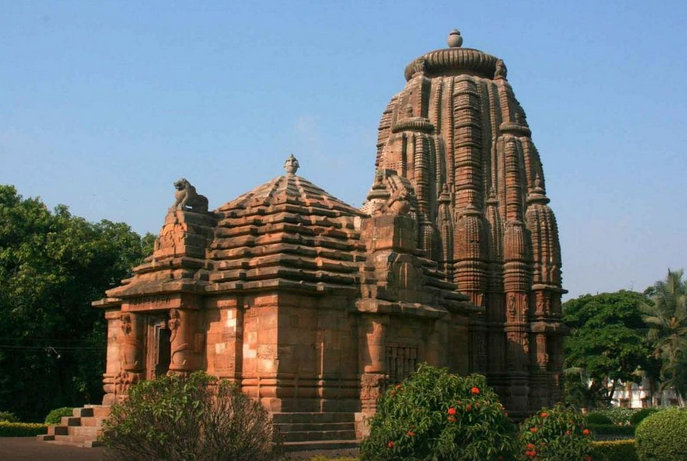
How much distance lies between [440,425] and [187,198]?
32.4ft

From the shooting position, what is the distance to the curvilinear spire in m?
30.4

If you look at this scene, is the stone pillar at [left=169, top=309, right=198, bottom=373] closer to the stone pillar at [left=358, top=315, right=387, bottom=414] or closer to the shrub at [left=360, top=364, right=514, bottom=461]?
the stone pillar at [left=358, top=315, right=387, bottom=414]

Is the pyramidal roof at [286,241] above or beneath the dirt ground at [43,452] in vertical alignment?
above

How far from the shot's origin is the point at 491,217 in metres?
31.8

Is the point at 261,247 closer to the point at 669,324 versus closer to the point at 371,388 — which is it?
the point at 371,388

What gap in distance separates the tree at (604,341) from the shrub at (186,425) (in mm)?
44139

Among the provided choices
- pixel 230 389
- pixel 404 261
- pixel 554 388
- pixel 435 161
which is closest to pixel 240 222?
pixel 404 261

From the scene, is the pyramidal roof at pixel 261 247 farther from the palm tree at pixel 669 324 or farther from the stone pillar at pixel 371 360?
the palm tree at pixel 669 324

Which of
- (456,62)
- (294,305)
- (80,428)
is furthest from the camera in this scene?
(456,62)

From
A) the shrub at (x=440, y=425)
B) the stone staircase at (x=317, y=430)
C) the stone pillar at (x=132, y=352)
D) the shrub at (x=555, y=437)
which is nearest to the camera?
the shrub at (x=440, y=425)

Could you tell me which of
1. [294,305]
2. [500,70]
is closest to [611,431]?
[500,70]

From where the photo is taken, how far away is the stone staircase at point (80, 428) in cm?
1841

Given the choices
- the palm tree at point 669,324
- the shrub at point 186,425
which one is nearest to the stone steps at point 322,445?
the shrub at point 186,425

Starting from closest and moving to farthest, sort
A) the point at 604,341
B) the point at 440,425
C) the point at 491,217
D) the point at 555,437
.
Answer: the point at 440,425, the point at 555,437, the point at 491,217, the point at 604,341
